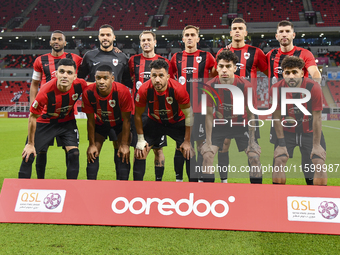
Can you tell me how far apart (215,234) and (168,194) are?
1.75ft

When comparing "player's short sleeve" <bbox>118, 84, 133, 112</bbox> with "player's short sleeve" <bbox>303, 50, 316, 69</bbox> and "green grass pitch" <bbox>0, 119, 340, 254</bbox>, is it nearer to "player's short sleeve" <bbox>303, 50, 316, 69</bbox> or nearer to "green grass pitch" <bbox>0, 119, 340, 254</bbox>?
"green grass pitch" <bbox>0, 119, 340, 254</bbox>

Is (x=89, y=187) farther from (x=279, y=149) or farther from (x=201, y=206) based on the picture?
(x=279, y=149)

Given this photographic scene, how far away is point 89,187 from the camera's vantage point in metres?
2.88

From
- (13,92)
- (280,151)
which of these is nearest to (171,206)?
(280,151)

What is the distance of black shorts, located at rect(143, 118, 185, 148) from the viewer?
11.8ft

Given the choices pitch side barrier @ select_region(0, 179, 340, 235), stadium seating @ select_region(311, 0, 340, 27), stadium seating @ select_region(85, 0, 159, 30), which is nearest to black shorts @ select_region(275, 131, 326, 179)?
pitch side barrier @ select_region(0, 179, 340, 235)

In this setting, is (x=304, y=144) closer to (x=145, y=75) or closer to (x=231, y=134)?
(x=231, y=134)

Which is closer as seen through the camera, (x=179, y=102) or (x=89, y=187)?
(x=89, y=187)

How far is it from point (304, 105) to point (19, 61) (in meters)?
33.1

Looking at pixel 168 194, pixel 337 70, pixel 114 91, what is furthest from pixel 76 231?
pixel 337 70

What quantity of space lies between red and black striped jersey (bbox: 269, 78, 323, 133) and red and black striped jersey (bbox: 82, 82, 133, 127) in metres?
1.58

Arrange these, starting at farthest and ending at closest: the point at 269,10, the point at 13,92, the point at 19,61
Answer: the point at 269,10 → the point at 19,61 → the point at 13,92

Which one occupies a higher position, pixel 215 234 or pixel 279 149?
pixel 279 149

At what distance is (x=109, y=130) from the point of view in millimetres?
3727
